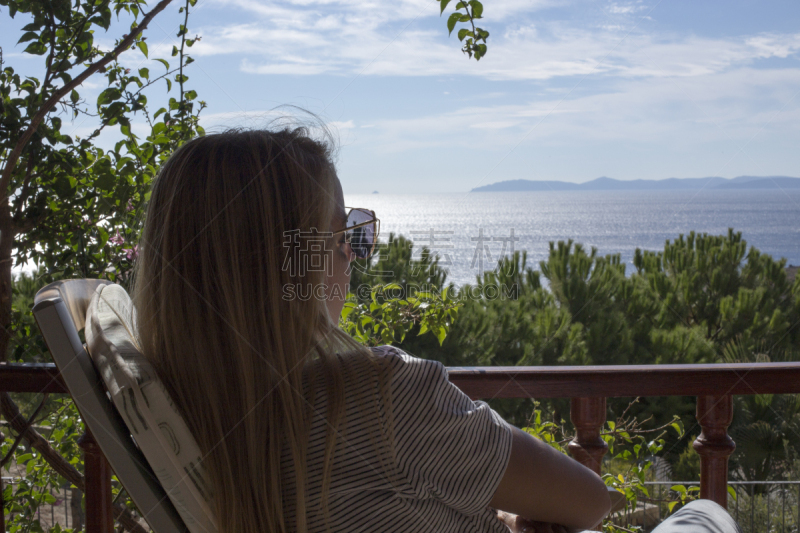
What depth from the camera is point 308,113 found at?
0.89 metres

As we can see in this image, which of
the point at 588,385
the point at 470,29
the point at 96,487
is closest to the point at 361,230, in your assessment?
the point at 588,385

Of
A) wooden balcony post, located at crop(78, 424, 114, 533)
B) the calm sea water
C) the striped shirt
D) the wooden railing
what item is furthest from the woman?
the calm sea water

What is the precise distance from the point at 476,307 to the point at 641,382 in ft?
39.1

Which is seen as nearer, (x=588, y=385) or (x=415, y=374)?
(x=415, y=374)

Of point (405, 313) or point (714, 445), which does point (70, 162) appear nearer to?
point (405, 313)

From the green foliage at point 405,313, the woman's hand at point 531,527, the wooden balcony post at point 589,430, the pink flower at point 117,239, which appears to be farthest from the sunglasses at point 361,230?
the pink flower at point 117,239

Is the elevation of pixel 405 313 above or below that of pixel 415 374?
below

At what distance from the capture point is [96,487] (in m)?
1.13

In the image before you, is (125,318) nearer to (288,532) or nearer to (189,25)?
(288,532)

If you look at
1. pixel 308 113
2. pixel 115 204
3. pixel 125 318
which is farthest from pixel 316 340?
pixel 115 204

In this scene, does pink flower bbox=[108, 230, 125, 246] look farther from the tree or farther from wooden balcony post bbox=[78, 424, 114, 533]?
wooden balcony post bbox=[78, 424, 114, 533]

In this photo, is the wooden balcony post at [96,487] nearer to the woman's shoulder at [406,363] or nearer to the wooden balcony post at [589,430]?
the woman's shoulder at [406,363]

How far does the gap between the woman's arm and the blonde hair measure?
17cm

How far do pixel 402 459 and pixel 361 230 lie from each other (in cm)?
38
